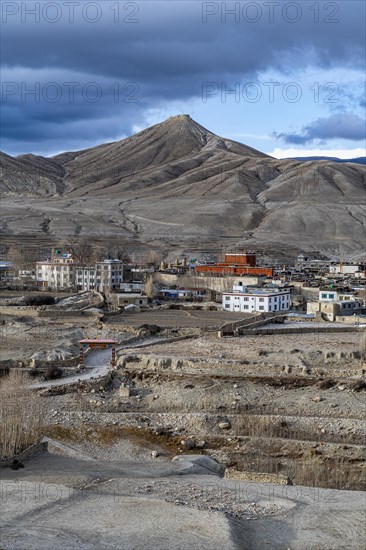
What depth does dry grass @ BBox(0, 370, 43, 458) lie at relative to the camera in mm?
21125

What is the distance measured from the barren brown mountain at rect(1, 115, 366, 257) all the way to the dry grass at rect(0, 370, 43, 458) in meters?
73.7

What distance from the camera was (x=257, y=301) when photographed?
4966 centimetres

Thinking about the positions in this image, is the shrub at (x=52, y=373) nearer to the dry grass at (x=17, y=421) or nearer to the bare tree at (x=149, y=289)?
the dry grass at (x=17, y=421)

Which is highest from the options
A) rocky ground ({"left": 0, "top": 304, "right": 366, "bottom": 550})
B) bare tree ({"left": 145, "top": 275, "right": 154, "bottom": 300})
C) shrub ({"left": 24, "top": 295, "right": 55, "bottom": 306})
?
bare tree ({"left": 145, "top": 275, "right": 154, "bottom": 300})

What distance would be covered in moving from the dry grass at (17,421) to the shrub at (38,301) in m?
Answer: 24.7

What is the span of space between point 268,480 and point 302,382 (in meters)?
11.5

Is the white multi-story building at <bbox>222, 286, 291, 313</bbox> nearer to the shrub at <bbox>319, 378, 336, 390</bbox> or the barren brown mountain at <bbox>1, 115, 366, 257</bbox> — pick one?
the shrub at <bbox>319, 378, 336, 390</bbox>

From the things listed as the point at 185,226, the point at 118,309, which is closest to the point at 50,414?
the point at 118,309

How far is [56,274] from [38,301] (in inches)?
560

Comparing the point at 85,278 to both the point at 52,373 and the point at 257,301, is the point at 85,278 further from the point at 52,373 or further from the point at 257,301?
the point at 52,373

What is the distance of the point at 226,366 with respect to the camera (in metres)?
32.5

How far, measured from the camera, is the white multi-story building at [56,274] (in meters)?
64.8

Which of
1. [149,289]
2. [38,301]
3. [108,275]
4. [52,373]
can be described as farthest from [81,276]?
[52,373]

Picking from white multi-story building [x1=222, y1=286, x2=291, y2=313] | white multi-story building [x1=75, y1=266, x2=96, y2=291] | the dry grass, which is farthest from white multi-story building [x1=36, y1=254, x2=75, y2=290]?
the dry grass
